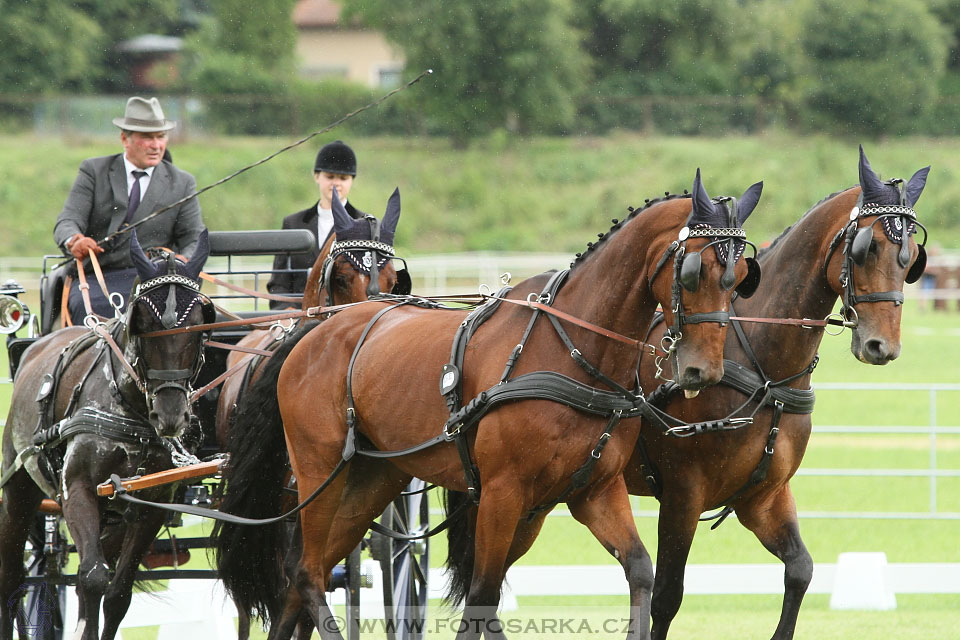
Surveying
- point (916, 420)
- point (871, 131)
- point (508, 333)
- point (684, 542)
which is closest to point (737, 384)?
point (684, 542)

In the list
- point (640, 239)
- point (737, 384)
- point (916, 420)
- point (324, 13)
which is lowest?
point (916, 420)

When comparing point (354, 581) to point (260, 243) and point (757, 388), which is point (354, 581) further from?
point (757, 388)

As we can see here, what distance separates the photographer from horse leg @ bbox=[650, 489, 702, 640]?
15.5 feet

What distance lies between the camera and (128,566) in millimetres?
5102

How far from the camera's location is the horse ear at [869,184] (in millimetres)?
4449

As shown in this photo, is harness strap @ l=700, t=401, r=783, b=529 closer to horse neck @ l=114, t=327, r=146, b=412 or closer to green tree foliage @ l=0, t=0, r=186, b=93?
horse neck @ l=114, t=327, r=146, b=412

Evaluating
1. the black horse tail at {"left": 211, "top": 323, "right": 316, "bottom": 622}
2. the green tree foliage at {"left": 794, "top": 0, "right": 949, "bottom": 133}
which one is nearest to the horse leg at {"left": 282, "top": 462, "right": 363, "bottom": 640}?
the black horse tail at {"left": 211, "top": 323, "right": 316, "bottom": 622}

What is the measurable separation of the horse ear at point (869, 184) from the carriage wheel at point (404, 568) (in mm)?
2245

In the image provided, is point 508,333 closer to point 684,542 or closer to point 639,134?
point 684,542

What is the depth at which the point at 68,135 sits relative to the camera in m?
36.0

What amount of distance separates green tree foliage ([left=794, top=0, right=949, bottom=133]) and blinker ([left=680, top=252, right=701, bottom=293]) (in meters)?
37.9

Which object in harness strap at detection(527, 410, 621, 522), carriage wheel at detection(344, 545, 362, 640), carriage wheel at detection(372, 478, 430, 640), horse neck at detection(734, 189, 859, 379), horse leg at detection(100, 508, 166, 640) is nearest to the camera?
harness strap at detection(527, 410, 621, 522)

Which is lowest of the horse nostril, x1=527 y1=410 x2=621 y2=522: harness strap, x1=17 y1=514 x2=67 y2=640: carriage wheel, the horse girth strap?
x1=17 y1=514 x2=67 y2=640: carriage wheel

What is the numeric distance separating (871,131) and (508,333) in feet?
125
